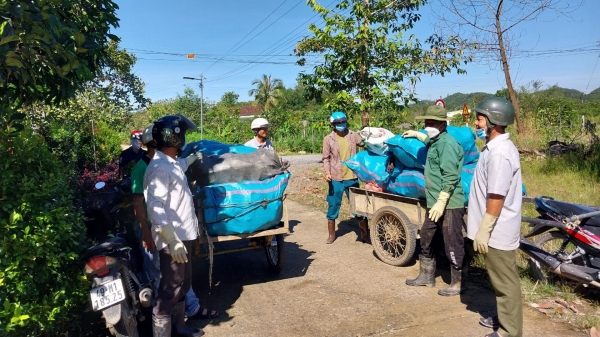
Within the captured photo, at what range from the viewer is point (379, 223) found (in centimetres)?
577

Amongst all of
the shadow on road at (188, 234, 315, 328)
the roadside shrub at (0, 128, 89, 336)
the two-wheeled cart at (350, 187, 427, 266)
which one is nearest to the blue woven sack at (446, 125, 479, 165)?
the two-wheeled cart at (350, 187, 427, 266)

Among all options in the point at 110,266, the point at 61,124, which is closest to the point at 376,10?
the point at 110,266

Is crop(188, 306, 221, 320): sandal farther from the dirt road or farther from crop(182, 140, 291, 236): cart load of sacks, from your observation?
crop(182, 140, 291, 236): cart load of sacks

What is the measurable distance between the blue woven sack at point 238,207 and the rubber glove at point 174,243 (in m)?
0.96

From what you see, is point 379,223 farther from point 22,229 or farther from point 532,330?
point 22,229

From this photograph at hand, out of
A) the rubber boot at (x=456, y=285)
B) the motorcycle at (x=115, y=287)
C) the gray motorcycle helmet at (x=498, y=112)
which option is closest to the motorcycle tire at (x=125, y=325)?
the motorcycle at (x=115, y=287)

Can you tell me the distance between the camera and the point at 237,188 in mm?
4383

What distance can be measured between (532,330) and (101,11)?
4.80m

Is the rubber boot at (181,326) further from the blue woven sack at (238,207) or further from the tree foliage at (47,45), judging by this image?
the tree foliage at (47,45)

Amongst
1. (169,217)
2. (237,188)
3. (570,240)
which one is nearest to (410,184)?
(570,240)

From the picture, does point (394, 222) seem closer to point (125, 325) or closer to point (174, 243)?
point (174, 243)

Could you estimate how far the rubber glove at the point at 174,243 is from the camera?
10.8ft

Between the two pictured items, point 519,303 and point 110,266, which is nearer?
point 110,266

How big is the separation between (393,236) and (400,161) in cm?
92
